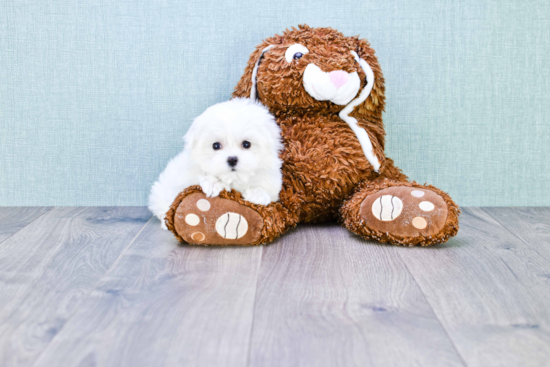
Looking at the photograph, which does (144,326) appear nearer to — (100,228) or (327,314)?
(327,314)

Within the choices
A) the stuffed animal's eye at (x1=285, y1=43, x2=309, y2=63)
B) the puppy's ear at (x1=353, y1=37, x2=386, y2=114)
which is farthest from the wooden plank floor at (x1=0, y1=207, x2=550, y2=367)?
the stuffed animal's eye at (x1=285, y1=43, x2=309, y2=63)

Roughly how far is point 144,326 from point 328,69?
0.79 m

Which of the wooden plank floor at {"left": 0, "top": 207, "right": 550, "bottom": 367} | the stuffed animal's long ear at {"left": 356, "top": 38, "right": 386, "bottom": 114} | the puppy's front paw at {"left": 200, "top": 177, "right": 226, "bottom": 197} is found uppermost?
the stuffed animal's long ear at {"left": 356, "top": 38, "right": 386, "bottom": 114}

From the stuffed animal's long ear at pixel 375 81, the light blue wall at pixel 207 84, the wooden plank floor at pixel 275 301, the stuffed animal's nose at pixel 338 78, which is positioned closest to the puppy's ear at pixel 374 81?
the stuffed animal's long ear at pixel 375 81

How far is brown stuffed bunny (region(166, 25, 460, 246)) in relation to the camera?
1.15 metres

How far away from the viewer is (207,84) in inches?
61.7

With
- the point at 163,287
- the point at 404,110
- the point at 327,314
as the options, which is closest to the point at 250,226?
the point at 163,287

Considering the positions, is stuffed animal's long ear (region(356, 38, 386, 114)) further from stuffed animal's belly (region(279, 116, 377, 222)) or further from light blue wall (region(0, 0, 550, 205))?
light blue wall (region(0, 0, 550, 205))

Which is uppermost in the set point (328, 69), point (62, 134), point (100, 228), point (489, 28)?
point (489, 28)

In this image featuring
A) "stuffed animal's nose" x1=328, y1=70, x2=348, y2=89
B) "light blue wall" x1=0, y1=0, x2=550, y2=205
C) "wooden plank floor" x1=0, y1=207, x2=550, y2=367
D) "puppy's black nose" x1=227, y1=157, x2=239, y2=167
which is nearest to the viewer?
"wooden plank floor" x1=0, y1=207, x2=550, y2=367

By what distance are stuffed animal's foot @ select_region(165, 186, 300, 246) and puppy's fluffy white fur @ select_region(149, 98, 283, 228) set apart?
2 centimetres

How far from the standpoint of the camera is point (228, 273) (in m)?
0.99

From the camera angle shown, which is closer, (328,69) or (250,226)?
(250,226)

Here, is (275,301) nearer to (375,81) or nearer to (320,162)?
(320,162)
